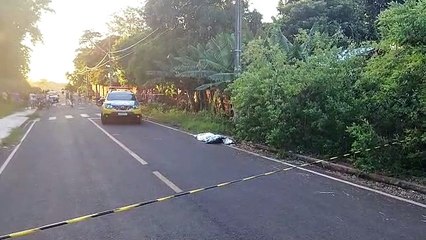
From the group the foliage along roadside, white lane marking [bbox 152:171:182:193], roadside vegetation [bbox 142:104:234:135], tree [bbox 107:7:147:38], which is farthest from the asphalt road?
tree [bbox 107:7:147:38]

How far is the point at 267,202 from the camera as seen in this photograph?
741 cm

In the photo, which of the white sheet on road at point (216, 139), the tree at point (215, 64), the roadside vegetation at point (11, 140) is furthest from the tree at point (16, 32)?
the white sheet on road at point (216, 139)

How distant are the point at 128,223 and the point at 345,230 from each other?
2616 mm

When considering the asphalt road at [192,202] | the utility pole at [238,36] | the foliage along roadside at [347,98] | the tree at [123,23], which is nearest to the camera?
the asphalt road at [192,202]

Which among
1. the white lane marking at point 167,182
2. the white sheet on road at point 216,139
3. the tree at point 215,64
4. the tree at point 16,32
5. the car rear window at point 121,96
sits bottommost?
the white sheet on road at point 216,139

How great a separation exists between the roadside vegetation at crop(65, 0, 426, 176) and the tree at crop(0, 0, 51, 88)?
46.4 ft

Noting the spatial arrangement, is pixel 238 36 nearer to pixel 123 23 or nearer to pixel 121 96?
pixel 121 96

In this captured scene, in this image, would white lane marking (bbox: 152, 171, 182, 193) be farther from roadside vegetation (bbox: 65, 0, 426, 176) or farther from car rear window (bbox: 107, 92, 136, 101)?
car rear window (bbox: 107, 92, 136, 101)

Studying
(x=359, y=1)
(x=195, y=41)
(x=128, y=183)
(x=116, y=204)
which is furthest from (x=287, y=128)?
(x=359, y=1)

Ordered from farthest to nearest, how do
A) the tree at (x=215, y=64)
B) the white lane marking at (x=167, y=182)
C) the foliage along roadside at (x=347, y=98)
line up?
1. the tree at (x=215, y=64)
2. the foliage along roadside at (x=347, y=98)
3. the white lane marking at (x=167, y=182)

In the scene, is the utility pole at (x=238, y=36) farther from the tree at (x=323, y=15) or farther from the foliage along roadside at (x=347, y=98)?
the tree at (x=323, y=15)

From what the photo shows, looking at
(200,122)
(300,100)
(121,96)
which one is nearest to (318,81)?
(300,100)

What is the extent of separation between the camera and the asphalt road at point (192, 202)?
19.2 feet

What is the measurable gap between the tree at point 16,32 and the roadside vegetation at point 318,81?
557 inches
